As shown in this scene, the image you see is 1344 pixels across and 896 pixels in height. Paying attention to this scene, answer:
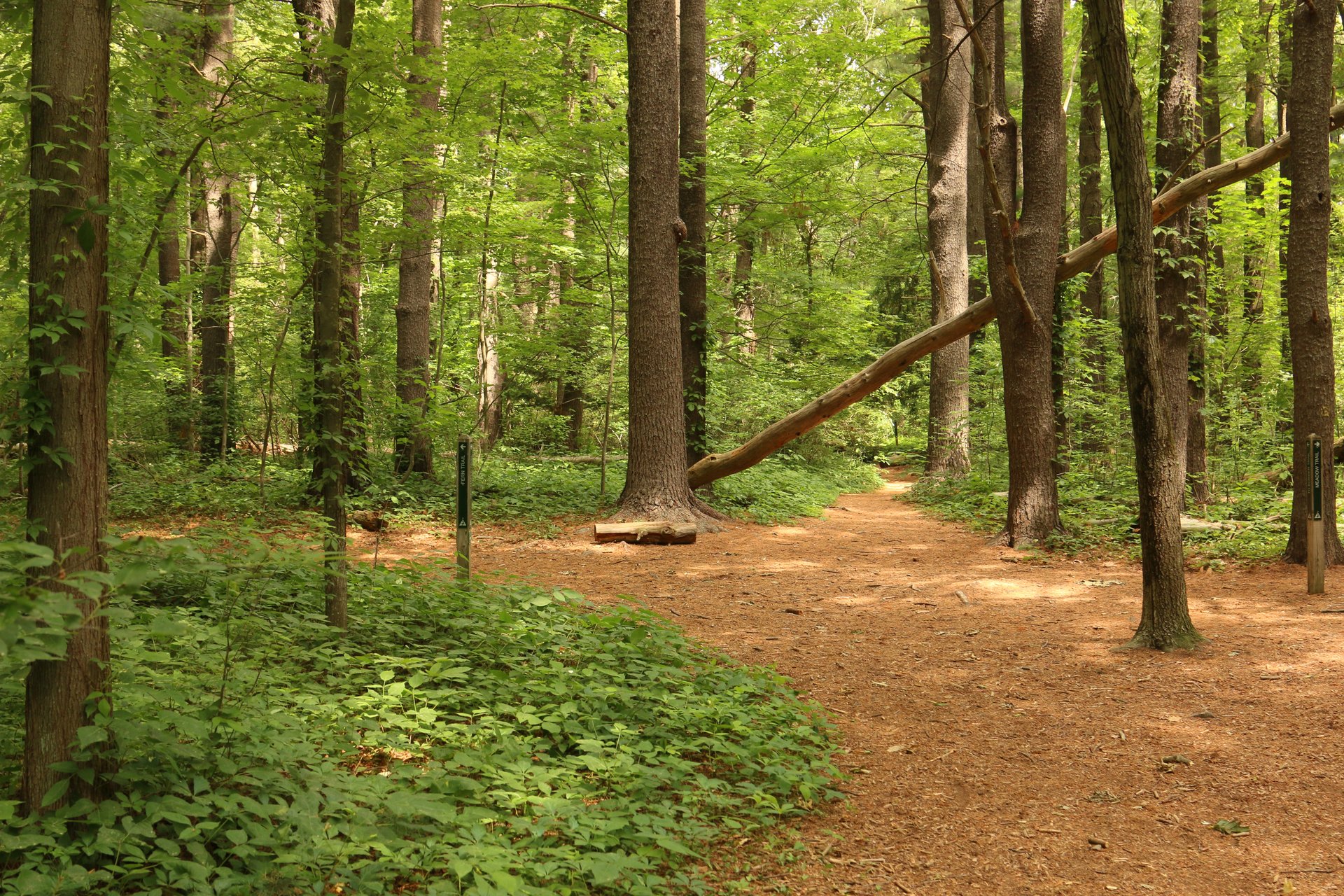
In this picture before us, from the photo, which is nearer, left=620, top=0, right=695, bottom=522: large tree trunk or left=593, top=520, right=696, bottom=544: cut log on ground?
left=593, top=520, right=696, bottom=544: cut log on ground

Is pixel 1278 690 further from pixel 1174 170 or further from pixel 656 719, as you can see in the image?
pixel 1174 170

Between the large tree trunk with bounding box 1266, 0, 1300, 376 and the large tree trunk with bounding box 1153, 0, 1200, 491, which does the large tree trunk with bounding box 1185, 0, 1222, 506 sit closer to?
the large tree trunk with bounding box 1153, 0, 1200, 491

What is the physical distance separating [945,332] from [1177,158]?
3420 mm

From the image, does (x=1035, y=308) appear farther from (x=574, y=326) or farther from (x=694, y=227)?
(x=574, y=326)

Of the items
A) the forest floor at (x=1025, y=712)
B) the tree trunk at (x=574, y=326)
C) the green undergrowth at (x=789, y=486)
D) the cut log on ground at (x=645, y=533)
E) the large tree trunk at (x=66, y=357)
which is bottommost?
the forest floor at (x=1025, y=712)

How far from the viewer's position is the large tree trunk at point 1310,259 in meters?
8.44

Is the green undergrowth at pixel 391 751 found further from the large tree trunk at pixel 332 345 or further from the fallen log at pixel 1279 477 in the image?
the fallen log at pixel 1279 477

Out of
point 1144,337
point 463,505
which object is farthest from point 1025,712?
point 463,505

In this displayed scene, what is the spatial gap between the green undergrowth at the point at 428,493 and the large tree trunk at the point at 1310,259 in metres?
6.28

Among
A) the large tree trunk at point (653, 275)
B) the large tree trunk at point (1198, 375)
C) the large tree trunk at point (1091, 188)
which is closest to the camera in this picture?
the large tree trunk at point (653, 275)

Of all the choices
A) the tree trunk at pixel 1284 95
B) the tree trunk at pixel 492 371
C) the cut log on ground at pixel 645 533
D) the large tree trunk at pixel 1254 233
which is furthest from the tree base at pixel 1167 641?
the tree trunk at pixel 492 371

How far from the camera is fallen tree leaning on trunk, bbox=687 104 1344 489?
9.65m

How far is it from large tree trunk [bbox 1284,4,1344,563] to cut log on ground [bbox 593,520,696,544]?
6120 millimetres

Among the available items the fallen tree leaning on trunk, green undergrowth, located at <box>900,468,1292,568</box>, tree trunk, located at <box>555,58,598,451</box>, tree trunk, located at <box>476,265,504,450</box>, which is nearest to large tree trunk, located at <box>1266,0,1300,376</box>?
green undergrowth, located at <box>900,468,1292,568</box>
